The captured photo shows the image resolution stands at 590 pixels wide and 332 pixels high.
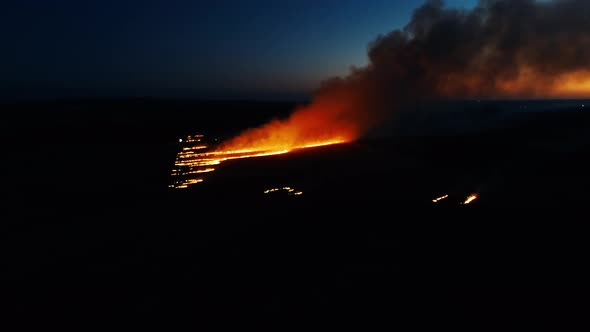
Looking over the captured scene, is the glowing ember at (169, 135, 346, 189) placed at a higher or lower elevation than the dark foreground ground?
higher

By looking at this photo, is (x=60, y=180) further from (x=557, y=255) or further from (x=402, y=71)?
(x=402, y=71)

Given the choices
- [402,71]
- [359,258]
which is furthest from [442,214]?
[402,71]

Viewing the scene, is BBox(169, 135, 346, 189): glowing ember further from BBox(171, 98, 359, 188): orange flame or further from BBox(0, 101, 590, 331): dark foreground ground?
BBox(0, 101, 590, 331): dark foreground ground

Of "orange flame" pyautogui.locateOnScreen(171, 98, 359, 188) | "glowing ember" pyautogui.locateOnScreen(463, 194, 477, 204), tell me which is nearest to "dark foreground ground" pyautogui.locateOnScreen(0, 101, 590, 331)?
"glowing ember" pyautogui.locateOnScreen(463, 194, 477, 204)

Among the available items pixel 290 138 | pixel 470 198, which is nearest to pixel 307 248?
pixel 470 198

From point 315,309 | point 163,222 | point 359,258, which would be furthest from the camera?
point 163,222

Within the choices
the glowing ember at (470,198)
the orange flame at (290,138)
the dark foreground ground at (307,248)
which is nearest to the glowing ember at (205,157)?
the orange flame at (290,138)

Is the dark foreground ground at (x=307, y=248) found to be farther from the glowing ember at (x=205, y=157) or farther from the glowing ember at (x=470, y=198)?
the glowing ember at (x=205, y=157)
